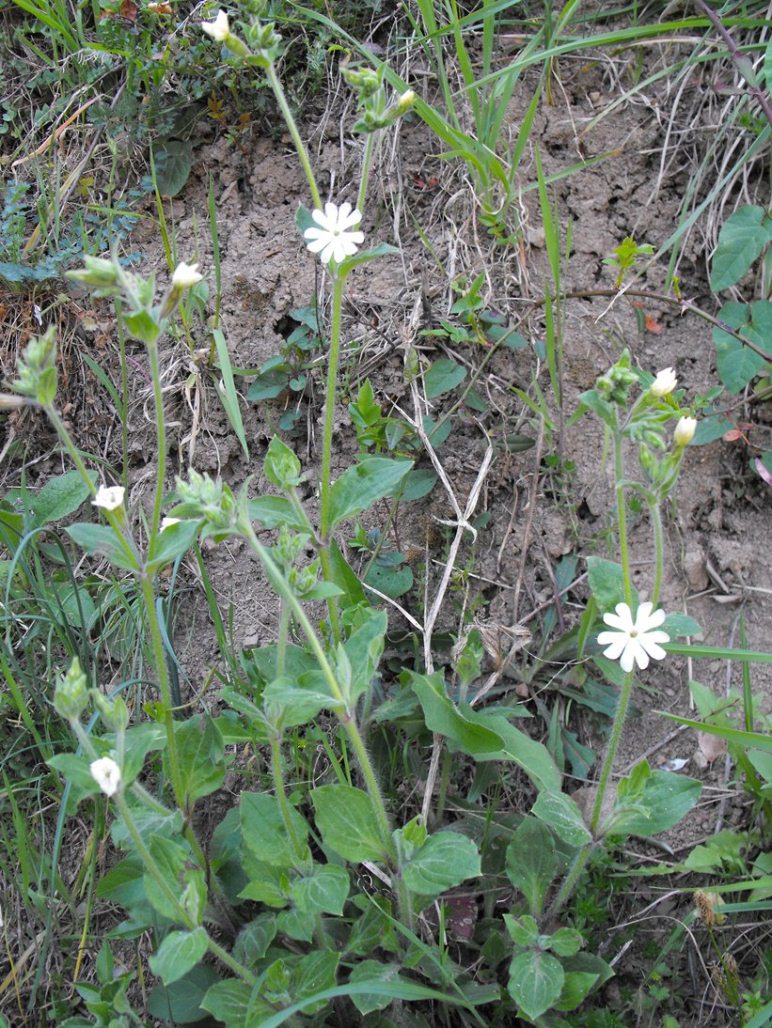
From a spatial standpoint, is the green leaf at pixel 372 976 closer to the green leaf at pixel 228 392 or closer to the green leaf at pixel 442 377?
the green leaf at pixel 228 392

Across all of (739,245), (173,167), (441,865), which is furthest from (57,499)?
(739,245)

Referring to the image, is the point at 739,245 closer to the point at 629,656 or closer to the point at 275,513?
the point at 629,656

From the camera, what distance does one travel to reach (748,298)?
318 centimetres

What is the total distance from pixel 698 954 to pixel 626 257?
206cm

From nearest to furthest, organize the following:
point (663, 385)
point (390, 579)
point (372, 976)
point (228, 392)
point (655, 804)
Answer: point (663, 385) → point (372, 976) → point (655, 804) → point (390, 579) → point (228, 392)

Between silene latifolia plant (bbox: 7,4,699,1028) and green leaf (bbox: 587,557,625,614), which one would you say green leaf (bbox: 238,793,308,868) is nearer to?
silene latifolia plant (bbox: 7,4,699,1028)

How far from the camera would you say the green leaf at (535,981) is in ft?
6.76

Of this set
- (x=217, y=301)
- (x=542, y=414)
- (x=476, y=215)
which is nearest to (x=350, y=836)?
(x=542, y=414)

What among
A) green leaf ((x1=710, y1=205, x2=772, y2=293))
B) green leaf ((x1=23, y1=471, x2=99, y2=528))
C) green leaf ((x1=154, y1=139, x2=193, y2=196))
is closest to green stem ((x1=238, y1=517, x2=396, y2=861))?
green leaf ((x1=23, y1=471, x2=99, y2=528))

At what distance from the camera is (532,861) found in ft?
7.60

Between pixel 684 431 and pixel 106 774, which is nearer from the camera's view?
pixel 106 774

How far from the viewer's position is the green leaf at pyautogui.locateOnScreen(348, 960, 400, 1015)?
204 centimetres

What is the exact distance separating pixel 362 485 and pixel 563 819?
37.2 inches

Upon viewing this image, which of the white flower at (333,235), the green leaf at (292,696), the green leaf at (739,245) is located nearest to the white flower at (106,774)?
the green leaf at (292,696)
